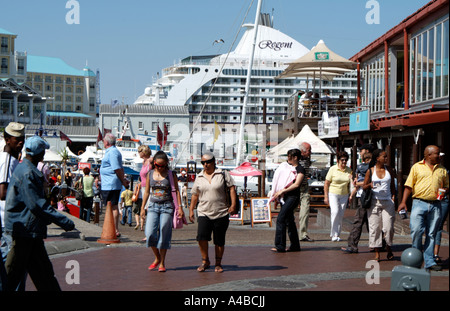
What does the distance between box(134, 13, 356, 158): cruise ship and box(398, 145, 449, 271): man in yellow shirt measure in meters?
113

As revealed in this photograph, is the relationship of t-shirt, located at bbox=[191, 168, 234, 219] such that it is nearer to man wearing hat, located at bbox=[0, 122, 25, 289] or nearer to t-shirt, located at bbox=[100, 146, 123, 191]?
t-shirt, located at bbox=[100, 146, 123, 191]

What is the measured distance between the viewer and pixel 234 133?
117 m

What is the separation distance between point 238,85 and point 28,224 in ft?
403

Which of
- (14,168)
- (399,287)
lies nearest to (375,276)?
(399,287)

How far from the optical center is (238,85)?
12862cm

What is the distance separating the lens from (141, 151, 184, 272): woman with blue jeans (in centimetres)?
945

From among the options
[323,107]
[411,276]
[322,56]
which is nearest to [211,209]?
[411,276]

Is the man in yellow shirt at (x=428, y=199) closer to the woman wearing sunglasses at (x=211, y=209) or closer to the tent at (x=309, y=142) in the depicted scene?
the woman wearing sunglasses at (x=211, y=209)

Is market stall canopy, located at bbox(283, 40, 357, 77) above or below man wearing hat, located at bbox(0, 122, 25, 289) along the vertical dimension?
above

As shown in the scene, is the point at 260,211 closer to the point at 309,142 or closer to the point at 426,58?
the point at 426,58

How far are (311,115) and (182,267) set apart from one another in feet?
71.0

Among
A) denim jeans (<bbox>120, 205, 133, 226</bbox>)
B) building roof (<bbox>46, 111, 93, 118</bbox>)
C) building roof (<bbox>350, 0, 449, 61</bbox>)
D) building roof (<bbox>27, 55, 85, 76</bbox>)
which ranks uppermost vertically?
building roof (<bbox>27, 55, 85, 76</bbox>)

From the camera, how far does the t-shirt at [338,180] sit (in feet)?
42.2

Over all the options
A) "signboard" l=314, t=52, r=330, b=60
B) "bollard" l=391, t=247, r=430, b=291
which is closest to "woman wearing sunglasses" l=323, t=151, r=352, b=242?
"bollard" l=391, t=247, r=430, b=291
